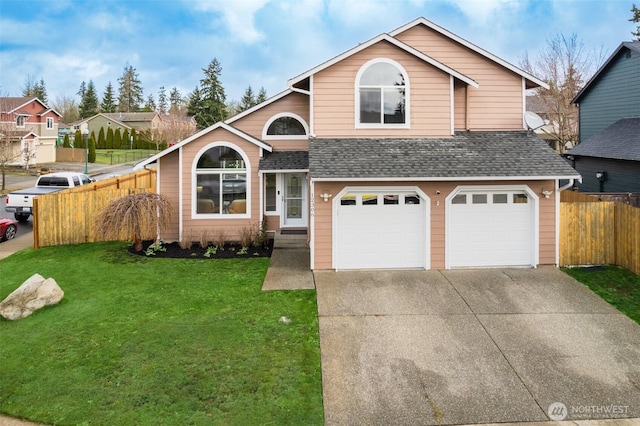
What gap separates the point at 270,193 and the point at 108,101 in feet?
273

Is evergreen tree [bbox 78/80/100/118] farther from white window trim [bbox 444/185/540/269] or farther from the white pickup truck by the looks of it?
white window trim [bbox 444/185/540/269]

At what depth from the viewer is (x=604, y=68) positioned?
20.5m

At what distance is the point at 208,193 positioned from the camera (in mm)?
14266

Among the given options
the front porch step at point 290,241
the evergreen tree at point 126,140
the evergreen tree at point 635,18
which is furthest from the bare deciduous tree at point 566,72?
the evergreen tree at point 126,140

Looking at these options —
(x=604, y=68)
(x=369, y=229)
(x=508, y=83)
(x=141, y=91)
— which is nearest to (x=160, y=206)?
(x=369, y=229)

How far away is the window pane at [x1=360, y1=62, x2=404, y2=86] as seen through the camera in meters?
12.3

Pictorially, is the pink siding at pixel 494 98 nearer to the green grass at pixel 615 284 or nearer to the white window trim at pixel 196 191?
the green grass at pixel 615 284

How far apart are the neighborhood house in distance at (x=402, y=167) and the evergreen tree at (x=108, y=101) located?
8083cm

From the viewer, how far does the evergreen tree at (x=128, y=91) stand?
87375mm

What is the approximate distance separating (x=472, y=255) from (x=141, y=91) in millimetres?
93165

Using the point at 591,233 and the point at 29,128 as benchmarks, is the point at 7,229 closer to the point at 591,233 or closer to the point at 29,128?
the point at 591,233

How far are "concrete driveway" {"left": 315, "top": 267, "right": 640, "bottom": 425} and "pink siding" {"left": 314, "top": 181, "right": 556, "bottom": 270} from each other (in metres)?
0.93

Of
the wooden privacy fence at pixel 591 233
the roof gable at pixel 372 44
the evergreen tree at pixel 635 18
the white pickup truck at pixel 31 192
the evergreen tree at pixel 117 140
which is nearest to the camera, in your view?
the wooden privacy fence at pixel 591 233
